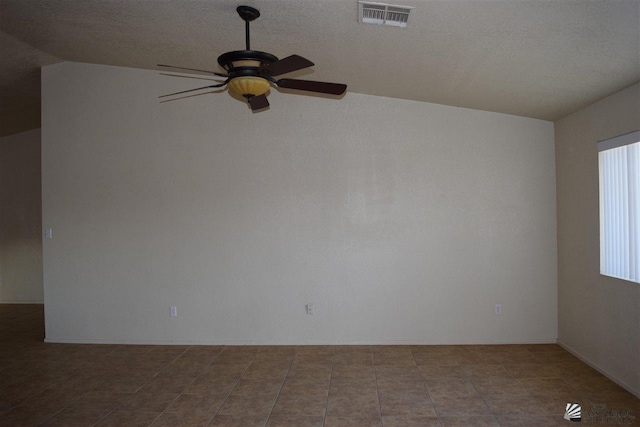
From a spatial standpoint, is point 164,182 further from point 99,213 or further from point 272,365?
point 272,365

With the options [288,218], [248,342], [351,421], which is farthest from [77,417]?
[288,218]

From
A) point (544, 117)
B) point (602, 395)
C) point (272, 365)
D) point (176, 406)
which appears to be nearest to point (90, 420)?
point (176, 406)

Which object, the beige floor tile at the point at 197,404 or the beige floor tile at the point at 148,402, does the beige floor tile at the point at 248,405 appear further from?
the beige floor tile at the point at 148,402

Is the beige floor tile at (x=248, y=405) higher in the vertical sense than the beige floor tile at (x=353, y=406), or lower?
higher

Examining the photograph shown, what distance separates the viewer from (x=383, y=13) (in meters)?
2.64

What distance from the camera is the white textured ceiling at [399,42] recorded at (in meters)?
2.46

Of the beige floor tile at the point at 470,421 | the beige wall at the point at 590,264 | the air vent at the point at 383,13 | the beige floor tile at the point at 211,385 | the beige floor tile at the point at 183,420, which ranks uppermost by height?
the air vent at the point at 383,13

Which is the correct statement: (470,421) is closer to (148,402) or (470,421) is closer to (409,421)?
(409,421)

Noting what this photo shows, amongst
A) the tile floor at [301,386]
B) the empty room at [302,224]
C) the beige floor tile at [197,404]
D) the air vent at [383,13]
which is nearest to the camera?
the air vent at [383,13]

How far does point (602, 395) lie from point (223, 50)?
428cm

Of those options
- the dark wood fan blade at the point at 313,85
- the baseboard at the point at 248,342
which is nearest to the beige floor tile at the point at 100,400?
the baseboard at the point at 248,342

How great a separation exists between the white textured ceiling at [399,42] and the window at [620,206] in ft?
1.64

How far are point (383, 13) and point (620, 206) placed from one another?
8.25 feet

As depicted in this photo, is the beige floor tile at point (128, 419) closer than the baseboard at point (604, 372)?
Yes
